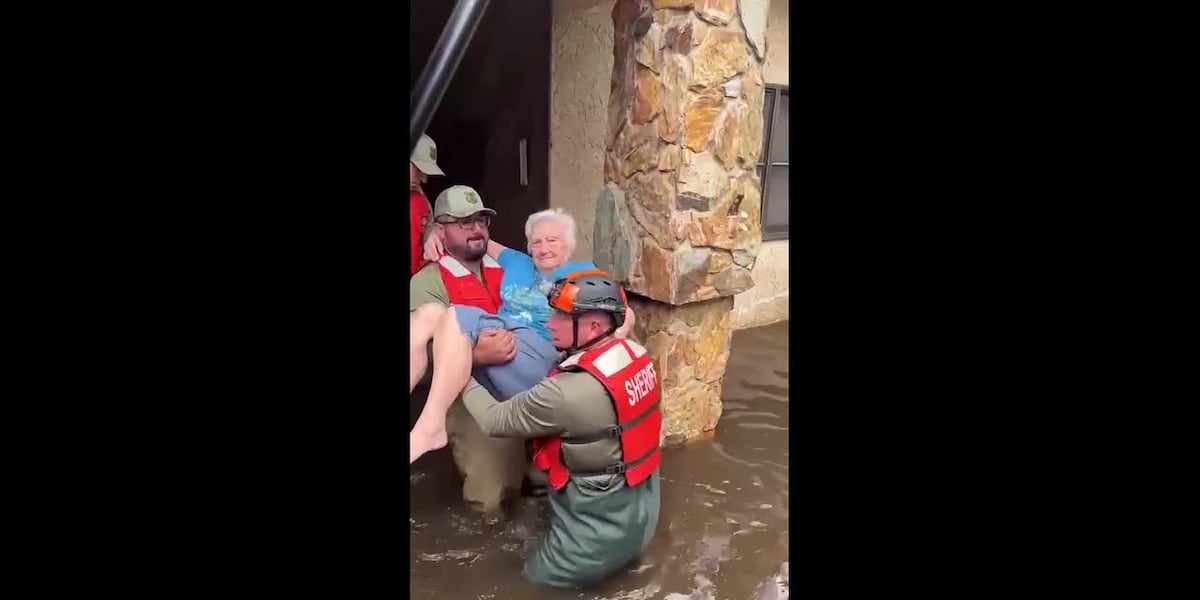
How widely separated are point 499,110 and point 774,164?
76 cm

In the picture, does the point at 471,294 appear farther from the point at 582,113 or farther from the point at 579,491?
the point at 582,113

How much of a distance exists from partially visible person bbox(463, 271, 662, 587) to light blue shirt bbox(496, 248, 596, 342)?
1.5 inches

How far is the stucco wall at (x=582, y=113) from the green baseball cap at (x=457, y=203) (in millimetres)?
218

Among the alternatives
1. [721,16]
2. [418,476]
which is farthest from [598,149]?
[418,476]

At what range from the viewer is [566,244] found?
164 cm

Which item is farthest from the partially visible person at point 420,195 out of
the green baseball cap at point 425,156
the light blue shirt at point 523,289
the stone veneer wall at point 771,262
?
the stone veneer wall at point 771,262

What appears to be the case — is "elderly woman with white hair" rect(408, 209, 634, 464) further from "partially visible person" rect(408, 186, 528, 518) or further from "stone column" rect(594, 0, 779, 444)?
"stone column" rect(594, 0, 779, 444)

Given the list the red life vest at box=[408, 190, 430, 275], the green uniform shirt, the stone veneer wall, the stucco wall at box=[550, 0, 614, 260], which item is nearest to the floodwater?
the green uniform shirt

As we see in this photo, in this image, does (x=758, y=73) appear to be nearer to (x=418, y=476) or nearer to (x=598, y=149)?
(x=598, y=149)

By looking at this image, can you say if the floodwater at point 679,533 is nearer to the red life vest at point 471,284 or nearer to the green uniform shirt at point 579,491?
the green uniform shirt at point 579,491

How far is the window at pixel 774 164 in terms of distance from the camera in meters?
2.07

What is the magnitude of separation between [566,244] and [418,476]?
559 millimetres

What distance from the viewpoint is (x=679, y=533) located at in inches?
68.7

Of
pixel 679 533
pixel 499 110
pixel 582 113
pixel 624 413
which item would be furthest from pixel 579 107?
pixel 679 533
